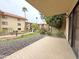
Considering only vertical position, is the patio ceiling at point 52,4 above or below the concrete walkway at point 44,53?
above

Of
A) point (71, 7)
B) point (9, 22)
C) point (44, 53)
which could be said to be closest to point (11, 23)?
point (9, 22)

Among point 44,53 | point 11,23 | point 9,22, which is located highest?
point 9,22

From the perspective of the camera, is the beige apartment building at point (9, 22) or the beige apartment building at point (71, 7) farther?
the beige apartment building at point (9, 22)

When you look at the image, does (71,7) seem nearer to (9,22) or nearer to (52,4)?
(52,4)

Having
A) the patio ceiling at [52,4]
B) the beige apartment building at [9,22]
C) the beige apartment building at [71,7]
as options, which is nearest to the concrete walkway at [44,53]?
the beige apartment building at [71,7]

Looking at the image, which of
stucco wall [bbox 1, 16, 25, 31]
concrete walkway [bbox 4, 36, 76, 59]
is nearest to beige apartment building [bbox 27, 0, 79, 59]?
concrete walkway [bbox 4, 36, 76, 59]

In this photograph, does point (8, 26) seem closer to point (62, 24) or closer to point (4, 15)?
point (4, 15)

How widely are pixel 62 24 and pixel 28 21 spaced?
2766 centimetres

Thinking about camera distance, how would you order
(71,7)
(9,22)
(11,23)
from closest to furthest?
1. (71,7)
2. (9,22)
3. (11,23)

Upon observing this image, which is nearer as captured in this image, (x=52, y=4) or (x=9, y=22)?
(x=52, y=4)

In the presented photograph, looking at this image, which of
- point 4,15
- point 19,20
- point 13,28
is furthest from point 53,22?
point 19,20

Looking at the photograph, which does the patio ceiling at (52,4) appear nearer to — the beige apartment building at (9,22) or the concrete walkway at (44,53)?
the concrete walkway at (44,53)

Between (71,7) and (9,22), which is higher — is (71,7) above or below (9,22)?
below

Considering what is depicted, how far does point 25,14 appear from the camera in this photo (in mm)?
40938
